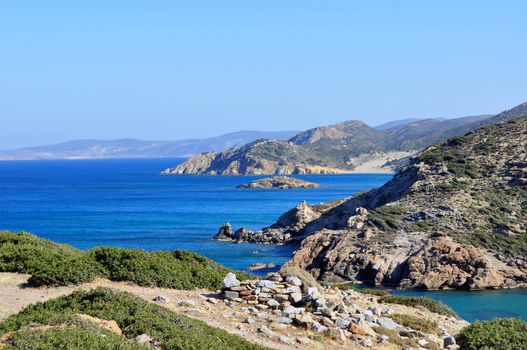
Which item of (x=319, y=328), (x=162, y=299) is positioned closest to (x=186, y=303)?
(x=162, y=299)

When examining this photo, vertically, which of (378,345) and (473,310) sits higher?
(378,345)

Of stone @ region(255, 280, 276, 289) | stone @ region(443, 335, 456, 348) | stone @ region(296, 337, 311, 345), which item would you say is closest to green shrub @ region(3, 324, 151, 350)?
stone @ region(296, 337, 311, 345)

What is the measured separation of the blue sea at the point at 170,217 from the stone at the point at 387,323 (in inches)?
1060

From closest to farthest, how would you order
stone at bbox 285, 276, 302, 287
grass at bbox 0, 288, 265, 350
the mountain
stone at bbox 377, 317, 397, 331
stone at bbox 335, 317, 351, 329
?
grass at bbox 0, 288, 265, 350 < stone at bbox 335, 317, 351, 329 < stone at bbox 377, 317, 397, 331 < stone at bbox 285, 276, 302, 287 < the mountain

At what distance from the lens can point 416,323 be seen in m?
17.9

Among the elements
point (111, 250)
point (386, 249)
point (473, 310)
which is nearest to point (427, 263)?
point (386, 249)

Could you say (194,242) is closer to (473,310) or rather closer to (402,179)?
(402,179)

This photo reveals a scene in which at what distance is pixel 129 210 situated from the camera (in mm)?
107062

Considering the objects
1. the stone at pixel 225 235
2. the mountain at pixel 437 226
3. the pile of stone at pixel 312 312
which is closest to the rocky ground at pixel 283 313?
the pile of stone at pixel 312 312

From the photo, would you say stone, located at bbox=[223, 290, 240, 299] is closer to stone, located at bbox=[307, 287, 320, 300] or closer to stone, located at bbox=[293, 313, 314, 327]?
stone, located at bbox=[307, 287, 320, 300]

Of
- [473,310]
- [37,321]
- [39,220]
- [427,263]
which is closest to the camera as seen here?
[37,321]

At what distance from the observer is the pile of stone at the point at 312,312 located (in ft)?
50.6

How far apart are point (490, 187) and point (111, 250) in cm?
5335

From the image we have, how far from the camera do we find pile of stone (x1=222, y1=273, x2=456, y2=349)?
50.6 ft
